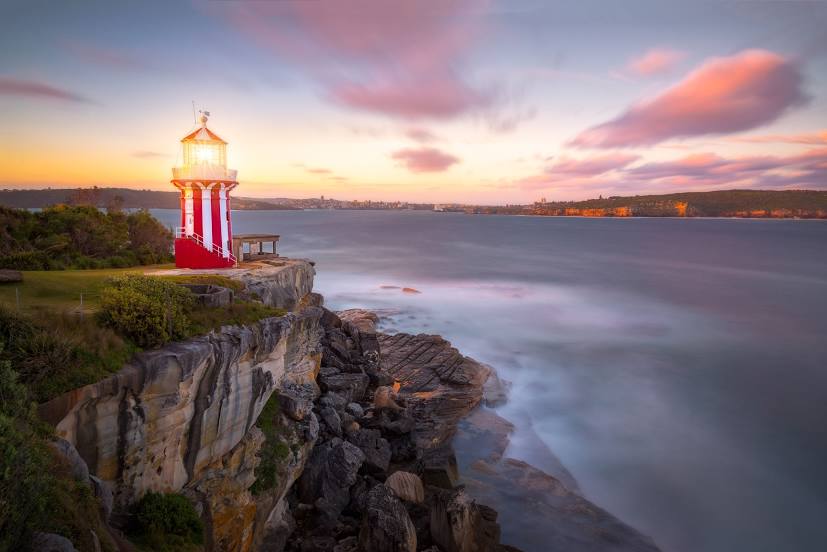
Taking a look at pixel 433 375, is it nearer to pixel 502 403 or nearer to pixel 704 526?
pixel 502 403

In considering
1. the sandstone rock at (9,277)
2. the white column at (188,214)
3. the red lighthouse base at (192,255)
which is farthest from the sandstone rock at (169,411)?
the white column at (188,214)

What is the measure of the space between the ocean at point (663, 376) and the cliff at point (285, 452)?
2.09 m

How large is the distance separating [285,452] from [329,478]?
1.26 m

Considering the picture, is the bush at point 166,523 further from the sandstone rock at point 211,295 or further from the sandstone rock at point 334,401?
the sandstone rock at point 334,401

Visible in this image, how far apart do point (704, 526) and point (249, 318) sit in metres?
12.7

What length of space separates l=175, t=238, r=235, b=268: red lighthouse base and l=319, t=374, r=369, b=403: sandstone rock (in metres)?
5.75

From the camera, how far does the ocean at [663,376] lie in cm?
1255

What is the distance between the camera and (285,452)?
1055 centimetres

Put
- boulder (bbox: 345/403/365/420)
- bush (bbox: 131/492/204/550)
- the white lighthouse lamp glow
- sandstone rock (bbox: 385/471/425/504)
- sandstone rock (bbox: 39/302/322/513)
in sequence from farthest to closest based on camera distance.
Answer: the white lighthouse lamp glow < boulder (bbox: 345/403/365/420) < sandstone rock (bbox: 385/471/425/504) < bush (bbox: 131/492/204/550) < sandstone rock (bbox: 39/302/322/513)

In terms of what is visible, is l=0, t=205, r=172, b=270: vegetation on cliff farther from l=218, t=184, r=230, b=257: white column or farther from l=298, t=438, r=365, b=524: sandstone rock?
l=298, t=438, r=365, b=524: sandstone rock

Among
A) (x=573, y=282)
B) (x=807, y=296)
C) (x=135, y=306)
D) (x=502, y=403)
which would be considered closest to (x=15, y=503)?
(x=135, y=306)

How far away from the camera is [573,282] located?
4250 cm

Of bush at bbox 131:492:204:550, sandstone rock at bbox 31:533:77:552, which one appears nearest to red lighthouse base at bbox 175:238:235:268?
bush at bbox 131:492:204:550

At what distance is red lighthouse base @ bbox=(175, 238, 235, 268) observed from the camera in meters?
15.8
